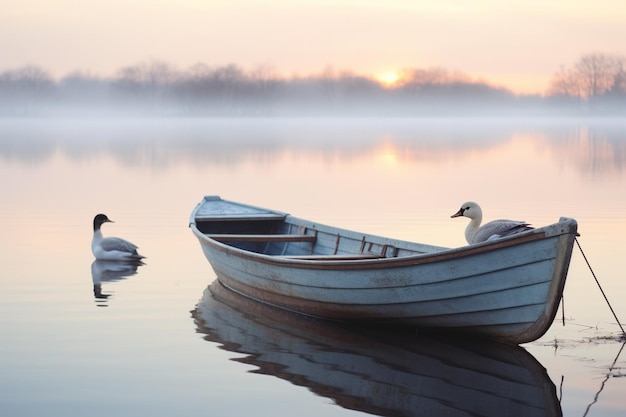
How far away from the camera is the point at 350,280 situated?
10922mm

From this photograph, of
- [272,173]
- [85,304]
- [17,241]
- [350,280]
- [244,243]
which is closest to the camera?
[350,280]

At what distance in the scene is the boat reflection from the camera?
8.68 m

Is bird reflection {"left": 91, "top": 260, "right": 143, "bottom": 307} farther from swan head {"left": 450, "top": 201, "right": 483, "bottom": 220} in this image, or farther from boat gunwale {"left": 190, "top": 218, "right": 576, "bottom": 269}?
swan head {"left": 450, "top": 201, "right": 483, "bottom": 220}

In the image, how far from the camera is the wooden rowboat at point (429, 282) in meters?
9.52

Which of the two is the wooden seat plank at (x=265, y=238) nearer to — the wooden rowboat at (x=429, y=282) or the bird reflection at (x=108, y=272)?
the wooden rowboat at (x=429, y=282)

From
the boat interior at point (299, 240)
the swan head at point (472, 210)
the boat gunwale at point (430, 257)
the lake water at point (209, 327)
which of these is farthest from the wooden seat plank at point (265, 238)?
the swan head at point (472, 210)

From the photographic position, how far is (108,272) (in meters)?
15.1

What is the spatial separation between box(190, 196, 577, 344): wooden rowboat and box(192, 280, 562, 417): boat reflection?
0.24 m

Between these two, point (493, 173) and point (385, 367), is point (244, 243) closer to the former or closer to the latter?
point (385, 367)

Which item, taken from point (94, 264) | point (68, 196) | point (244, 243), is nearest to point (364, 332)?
point (244, 243)

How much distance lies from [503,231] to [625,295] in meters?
2.67

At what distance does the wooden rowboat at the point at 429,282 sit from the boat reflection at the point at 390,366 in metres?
0.24

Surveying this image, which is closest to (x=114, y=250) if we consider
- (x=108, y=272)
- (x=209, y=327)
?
(x=108, y=272)

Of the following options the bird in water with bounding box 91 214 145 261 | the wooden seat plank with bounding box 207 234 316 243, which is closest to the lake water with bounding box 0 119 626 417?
the bird in water with bounding box 91 214 145 261
